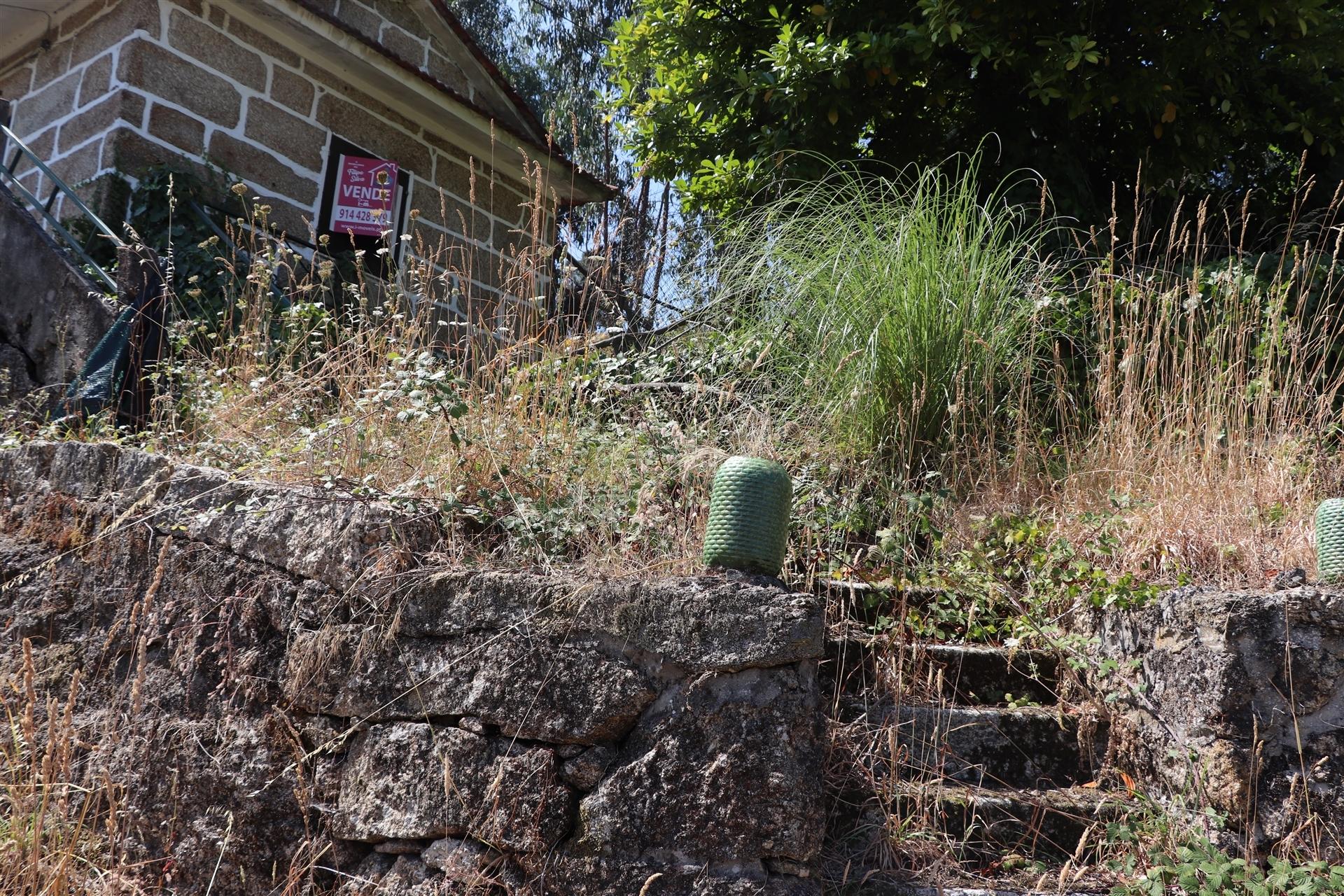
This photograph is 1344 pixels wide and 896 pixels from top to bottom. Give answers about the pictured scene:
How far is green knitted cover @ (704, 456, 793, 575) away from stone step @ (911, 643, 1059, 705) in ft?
2.54

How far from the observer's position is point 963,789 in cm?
277

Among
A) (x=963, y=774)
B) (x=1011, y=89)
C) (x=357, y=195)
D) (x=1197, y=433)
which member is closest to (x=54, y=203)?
(x=357, y=195)

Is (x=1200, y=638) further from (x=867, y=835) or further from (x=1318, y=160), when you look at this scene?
(x=1318, y=160)

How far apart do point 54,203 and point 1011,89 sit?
6039mm

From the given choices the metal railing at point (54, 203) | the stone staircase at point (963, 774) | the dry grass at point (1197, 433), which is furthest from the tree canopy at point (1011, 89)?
the metal railing at point (54, 203)

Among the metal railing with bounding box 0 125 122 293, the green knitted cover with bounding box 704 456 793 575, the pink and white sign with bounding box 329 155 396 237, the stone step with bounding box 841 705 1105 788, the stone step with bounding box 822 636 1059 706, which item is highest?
the pink and white sign with bounding box 329 155 396 237

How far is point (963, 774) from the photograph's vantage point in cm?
287

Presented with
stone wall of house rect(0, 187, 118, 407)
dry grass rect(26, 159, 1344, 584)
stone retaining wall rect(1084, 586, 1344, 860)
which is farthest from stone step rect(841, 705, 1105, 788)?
stone wall of house rect(0, 187, 118, 407)

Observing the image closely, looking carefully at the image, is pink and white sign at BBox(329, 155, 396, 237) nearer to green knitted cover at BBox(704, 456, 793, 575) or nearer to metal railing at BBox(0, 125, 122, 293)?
metal railing at BBox(0, 125, 122, 293)

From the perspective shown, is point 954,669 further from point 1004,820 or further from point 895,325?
point 895,325

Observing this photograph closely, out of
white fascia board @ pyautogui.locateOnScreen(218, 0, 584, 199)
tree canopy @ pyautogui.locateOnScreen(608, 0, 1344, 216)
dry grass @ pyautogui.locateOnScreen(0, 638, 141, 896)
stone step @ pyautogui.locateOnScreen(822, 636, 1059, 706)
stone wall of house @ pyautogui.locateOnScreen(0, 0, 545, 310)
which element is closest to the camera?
dry grass @ pyautogui.locateOnScreen(0, 638, 141, 896)

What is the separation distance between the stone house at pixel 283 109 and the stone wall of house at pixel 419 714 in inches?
124

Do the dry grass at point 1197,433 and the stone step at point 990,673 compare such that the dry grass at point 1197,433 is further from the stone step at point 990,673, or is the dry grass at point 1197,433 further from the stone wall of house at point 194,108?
the stone wall of house at point 194,108

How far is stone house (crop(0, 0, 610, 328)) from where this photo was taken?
642 cm
